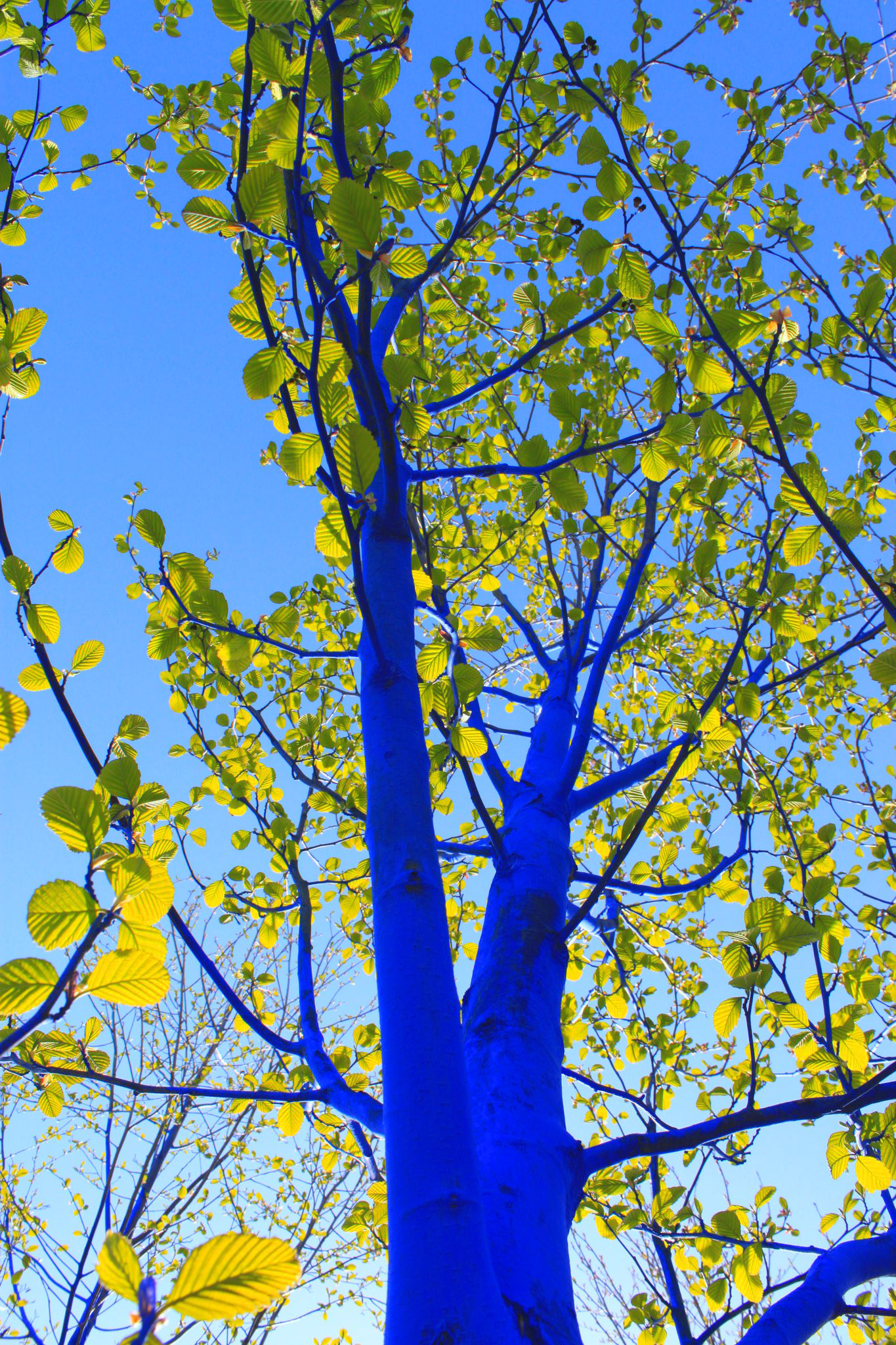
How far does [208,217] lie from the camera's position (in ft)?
4.15

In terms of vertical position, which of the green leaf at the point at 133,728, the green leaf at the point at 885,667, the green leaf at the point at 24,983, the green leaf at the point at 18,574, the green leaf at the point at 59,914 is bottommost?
the green leaf at the point at 24,983

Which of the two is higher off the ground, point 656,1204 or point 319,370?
point 319,370

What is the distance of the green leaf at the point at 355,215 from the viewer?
1.15 m

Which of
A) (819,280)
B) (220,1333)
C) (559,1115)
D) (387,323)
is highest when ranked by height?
(387,323)

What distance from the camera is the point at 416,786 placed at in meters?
1.46

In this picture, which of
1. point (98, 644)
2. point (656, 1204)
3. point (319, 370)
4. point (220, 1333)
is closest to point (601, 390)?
point (319, 370)

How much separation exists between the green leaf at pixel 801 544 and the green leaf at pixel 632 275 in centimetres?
64

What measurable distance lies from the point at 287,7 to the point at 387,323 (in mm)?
981

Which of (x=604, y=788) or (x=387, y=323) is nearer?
A: (x=387, y=323)

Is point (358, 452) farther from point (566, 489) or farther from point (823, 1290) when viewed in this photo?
point (823, 1290)

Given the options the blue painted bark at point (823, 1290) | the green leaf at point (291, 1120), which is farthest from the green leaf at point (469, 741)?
the blue painted bark at point (823, 1290)

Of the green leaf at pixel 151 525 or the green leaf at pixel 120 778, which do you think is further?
the green leaf at pixel 151 525

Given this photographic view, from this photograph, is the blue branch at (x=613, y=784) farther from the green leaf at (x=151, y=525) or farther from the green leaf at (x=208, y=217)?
the green leaf at (x=208, y=217)

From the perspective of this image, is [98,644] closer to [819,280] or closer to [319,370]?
[319,370]
